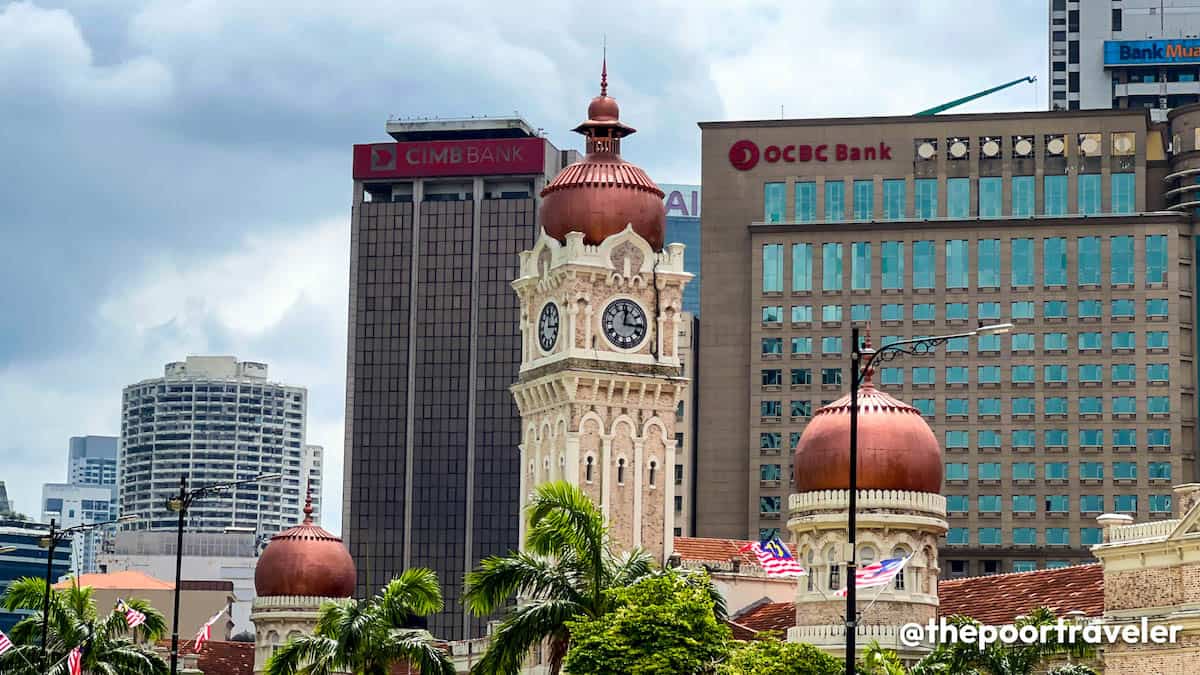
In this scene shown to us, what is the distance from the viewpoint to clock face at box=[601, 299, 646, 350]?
359ft

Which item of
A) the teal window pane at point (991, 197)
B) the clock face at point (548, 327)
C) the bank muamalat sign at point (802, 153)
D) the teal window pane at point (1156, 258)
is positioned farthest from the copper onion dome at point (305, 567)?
the teal window pane at point (1156, 258)

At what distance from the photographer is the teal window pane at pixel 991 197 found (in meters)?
168

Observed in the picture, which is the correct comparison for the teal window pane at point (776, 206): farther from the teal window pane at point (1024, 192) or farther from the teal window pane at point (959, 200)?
the teal window pane at point (1024, 192)

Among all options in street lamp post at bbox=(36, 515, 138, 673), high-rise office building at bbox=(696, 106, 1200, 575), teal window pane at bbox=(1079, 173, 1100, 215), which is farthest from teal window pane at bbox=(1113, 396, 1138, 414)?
street lamp post at bbox=(36, 515, 138, 673)

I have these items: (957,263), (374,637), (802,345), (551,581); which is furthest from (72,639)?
(957,263)

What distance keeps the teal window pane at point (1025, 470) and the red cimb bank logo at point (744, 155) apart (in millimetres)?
26733

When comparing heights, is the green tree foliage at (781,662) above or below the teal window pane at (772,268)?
below

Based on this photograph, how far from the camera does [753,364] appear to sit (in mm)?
170500

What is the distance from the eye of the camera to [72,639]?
276 feet

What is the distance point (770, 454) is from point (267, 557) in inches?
1933

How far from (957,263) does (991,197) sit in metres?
4.97

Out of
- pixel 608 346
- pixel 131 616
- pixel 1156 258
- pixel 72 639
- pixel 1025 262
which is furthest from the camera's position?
pixel 1025 262

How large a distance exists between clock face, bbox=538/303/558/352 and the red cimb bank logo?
61.3 metres

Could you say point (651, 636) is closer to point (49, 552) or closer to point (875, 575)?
point (875, 575)
